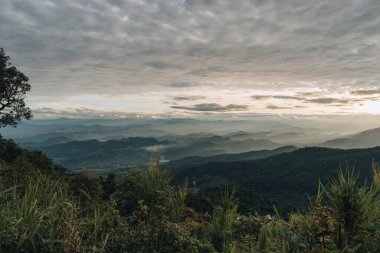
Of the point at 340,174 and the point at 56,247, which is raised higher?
the point at 340,174

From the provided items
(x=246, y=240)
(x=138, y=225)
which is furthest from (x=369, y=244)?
(x=138, y=225)

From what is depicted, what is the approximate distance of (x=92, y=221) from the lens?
7.03m

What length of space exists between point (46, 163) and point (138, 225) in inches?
1175

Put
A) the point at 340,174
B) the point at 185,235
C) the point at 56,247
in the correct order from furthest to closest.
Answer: the point at 185,235 → the point at 340,174 → the point at 56,247

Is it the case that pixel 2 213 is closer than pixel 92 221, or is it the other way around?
pixel 2 213

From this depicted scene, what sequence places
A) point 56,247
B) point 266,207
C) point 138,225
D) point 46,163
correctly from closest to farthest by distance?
1. point 56,247
2. point 138,225
3. point 46,163
4. point 266,207

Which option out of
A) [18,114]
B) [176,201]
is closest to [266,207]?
[18,114]

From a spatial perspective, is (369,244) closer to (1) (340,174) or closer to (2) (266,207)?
(1) (340,174)

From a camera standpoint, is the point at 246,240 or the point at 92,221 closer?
the point at 92,221

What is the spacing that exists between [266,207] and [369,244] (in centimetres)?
7780

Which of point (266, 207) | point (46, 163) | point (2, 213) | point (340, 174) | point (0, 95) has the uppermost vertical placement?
point (0, 95)

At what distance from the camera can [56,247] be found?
5.82 meters

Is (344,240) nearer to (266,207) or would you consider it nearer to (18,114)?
(18,114)

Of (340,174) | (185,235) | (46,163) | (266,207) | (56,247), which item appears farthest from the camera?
(266,207)
